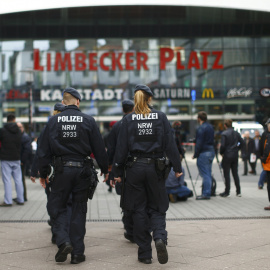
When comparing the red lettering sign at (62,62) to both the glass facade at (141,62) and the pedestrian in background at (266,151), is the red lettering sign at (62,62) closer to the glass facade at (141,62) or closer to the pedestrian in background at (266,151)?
the glass facade at (141,62)

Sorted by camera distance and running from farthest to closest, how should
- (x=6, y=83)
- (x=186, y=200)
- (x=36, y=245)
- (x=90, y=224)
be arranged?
1. (x=6, y=83)
2. (x=186, y=200)
3. (x=90, y=224)
4. (x=36, y=245)

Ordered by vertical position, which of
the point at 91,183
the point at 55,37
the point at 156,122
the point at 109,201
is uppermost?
the point at 55,37

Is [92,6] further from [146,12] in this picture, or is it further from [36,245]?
[36,245]

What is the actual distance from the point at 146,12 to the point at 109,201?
1113 inches

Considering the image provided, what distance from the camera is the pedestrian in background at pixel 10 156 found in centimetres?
1035

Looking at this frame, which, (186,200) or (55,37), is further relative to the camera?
(55,37)

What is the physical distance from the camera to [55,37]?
3738cm

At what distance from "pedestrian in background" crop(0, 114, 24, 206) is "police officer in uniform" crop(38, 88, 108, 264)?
454 cm

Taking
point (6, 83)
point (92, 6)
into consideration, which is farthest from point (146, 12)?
point (6, 83)

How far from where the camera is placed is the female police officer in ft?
19.1

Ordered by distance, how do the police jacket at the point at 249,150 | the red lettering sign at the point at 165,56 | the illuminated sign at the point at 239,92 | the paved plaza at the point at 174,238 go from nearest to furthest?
1. the paved plaza at the point at 174,238
2. the police jacket at the point at 249,150
3. the red lettering sign at the point at 165,56
4. the illuminated sign at the point at 239,92

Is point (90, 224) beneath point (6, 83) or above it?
beneath

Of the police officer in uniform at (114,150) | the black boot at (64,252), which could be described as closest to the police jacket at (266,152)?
the police officer in uniform at (114,150)

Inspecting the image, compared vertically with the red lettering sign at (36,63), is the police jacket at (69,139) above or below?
below
